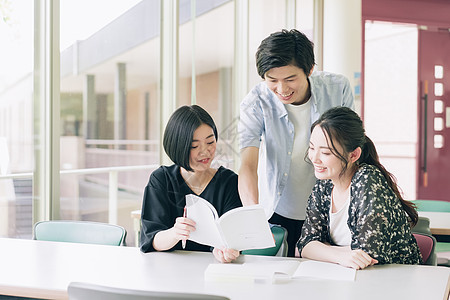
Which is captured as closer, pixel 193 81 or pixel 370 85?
pixel 193 81

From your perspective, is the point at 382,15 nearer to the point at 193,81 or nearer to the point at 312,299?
the point at 193,81

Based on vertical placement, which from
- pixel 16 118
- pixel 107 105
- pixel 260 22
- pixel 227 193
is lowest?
pixel 227 193

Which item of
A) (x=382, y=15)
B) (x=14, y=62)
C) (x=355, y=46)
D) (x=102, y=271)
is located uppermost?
(x=382, y=15)

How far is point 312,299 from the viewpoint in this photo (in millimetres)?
1398

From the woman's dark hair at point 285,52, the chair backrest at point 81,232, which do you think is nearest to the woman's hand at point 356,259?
the woman's dark hair at point 285,52

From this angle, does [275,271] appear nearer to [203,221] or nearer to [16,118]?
[203,221]

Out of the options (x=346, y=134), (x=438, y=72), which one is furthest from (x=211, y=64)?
(x=438, y=72)

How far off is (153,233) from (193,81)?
7.66 feet

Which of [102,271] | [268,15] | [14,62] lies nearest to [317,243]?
[102,271]

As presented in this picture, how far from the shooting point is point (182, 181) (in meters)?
2.05

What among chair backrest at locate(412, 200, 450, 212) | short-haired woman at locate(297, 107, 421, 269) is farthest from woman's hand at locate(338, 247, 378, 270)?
chair backrest at locate(412, 200, 450, 212)

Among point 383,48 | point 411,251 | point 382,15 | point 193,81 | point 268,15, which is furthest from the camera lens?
point 383,48

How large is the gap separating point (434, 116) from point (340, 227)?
4.40 m

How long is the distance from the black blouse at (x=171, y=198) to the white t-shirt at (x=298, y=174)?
347 mm
